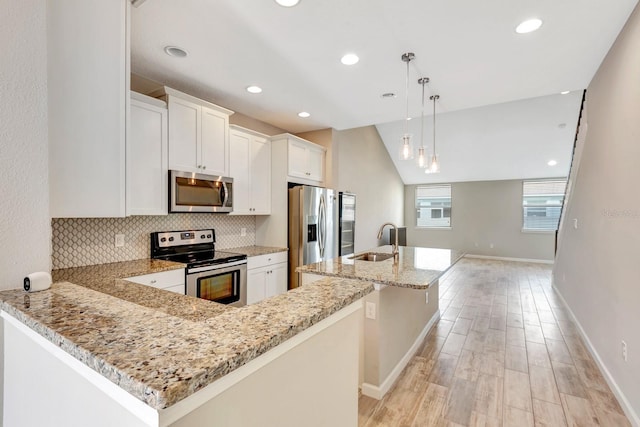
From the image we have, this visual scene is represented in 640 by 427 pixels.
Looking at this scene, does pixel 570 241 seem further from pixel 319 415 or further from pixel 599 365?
pixel 319 415

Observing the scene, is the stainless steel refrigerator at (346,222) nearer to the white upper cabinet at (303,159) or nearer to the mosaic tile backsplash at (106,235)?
the white upper cabinet at (303,159)

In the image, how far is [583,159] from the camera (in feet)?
10.8

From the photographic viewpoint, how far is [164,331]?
0.70 m

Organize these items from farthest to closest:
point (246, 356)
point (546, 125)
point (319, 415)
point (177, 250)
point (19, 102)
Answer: point (546, 125)
point (177, 250)
point (19, 102)
point (319, 415)
point (246, 356)

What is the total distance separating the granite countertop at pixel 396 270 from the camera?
1993 mm

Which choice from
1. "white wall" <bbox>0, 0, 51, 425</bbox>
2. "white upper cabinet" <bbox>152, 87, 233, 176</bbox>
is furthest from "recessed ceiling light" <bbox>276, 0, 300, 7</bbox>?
"white upper cabinet" <bbox>152, 87, 233, 176</bbox>

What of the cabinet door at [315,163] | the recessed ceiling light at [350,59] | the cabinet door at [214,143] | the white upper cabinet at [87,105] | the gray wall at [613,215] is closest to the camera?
the white upper cabinet at [87,105]

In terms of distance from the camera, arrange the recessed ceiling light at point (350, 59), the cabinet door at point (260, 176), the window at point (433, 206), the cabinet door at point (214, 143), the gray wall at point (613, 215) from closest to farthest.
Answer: the gray wall at point (613, 215), the recessed ceiling light at point (350, 59), the cabinet door at point (214, 143), the cabinet door at point (260, 176), the window at point (433, 206)

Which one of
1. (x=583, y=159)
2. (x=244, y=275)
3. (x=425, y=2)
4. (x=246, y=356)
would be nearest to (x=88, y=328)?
(x=246, y=356)

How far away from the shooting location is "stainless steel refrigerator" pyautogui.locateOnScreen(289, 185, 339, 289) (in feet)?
12.6

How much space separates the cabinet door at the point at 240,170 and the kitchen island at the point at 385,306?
1.52 m

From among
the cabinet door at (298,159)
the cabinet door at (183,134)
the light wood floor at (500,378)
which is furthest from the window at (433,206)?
the cabinet door at (183,134)

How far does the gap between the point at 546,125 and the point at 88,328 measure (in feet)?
24.5

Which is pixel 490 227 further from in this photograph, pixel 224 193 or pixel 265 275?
pixel 224 193
